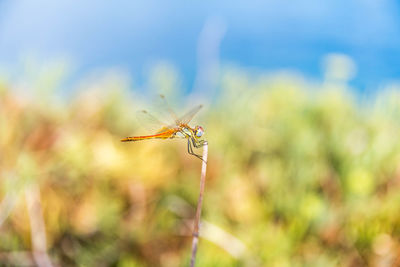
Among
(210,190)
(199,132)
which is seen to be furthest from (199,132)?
(210,190)

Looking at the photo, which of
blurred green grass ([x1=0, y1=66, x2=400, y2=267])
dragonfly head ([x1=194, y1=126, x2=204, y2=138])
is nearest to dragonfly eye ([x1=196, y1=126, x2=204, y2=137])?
dragonfly head ([x1=194, y1=126, x2=204, y2=138])

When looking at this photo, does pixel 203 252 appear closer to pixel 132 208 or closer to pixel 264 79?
pixel 132 208

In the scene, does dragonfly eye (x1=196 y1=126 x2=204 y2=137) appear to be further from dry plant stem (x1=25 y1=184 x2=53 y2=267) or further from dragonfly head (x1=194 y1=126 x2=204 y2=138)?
dry plant stem (x1=25 y1=184 x2=53 y2=267)

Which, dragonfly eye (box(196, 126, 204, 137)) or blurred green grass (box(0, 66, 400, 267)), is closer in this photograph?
dragonfly eye (box(196, 126, 204, 137))

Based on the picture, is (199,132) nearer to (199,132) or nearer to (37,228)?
(199,132)

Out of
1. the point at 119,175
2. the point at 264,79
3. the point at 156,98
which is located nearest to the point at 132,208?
the point at 119,175

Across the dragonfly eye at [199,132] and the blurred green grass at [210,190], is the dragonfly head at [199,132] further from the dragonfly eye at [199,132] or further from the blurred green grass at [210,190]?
the blurred green grass at [210,190]

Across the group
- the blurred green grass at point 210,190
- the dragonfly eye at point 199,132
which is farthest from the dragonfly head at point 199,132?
the blurred green grass at point 210,190

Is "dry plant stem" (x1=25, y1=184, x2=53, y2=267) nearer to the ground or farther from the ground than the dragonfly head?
nearer to the ground
